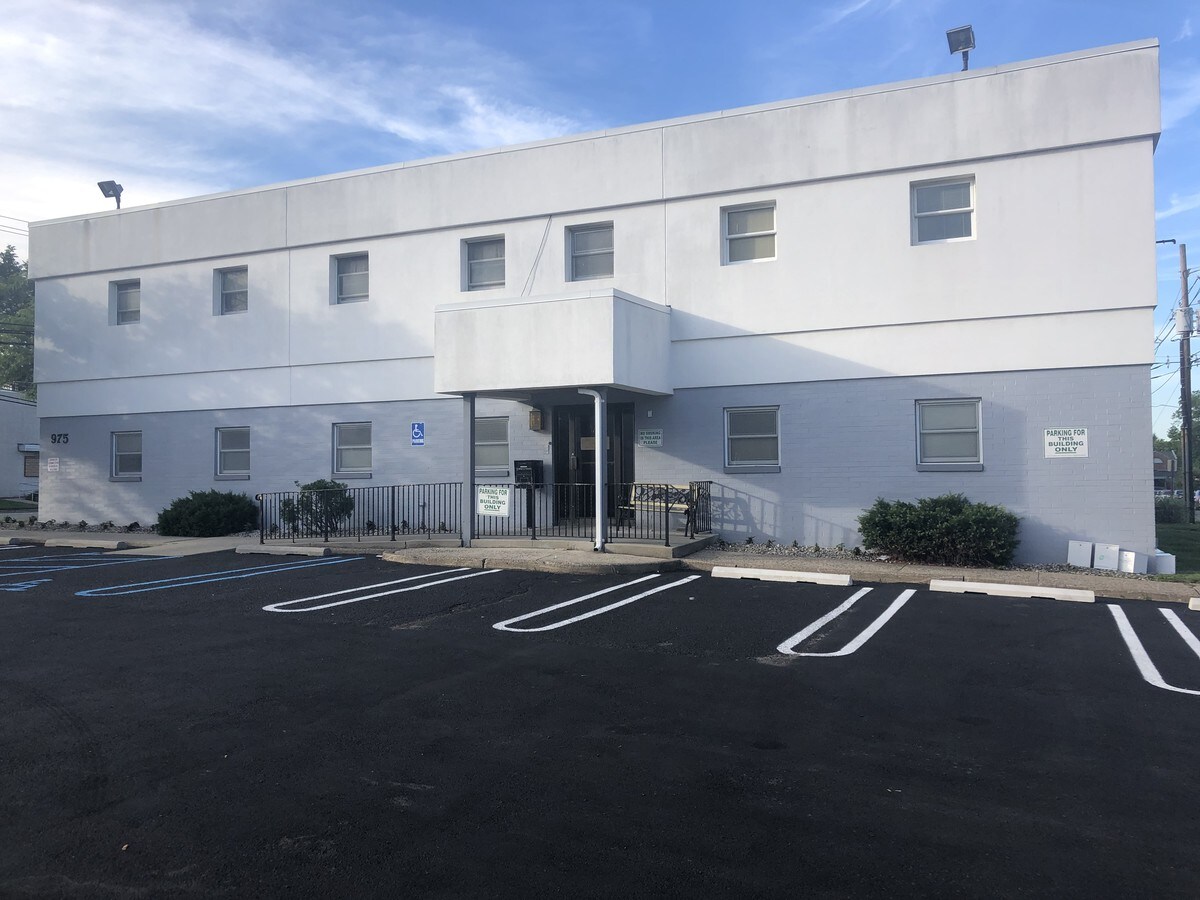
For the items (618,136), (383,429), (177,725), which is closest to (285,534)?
(383,429)

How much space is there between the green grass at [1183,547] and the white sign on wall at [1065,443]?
2163 mm

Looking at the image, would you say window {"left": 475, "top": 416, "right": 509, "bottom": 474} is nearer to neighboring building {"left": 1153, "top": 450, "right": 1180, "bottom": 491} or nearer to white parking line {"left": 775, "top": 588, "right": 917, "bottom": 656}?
white parking line {"left": 775, "top": 588, "right": 917, "bottom": 656}

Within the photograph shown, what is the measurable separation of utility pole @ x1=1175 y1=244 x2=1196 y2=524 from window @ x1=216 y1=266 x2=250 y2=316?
1134 inches

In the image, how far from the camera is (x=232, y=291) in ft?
70.4

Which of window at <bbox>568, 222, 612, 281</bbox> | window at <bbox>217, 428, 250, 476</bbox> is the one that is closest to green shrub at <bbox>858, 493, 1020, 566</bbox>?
window at <bbox>568, 222, 612, 281</bbox>

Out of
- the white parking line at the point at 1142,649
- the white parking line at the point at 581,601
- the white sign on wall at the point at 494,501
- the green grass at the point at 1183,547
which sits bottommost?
the green grass at the point at 1183,547

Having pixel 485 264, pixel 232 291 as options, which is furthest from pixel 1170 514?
pixel 232 291

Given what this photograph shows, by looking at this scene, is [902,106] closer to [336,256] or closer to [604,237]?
[604,237]

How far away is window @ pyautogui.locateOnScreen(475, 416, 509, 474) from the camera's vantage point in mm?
18562

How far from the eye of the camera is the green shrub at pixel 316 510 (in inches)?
727

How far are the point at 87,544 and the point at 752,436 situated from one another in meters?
13.5

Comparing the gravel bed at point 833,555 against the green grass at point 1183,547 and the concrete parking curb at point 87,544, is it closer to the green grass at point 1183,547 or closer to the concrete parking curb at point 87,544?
the green grass at point 1183,547

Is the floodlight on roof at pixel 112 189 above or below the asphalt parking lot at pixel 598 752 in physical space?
above

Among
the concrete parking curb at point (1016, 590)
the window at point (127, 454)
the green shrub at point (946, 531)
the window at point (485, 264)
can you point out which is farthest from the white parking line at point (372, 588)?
the window at point (127, 454)
